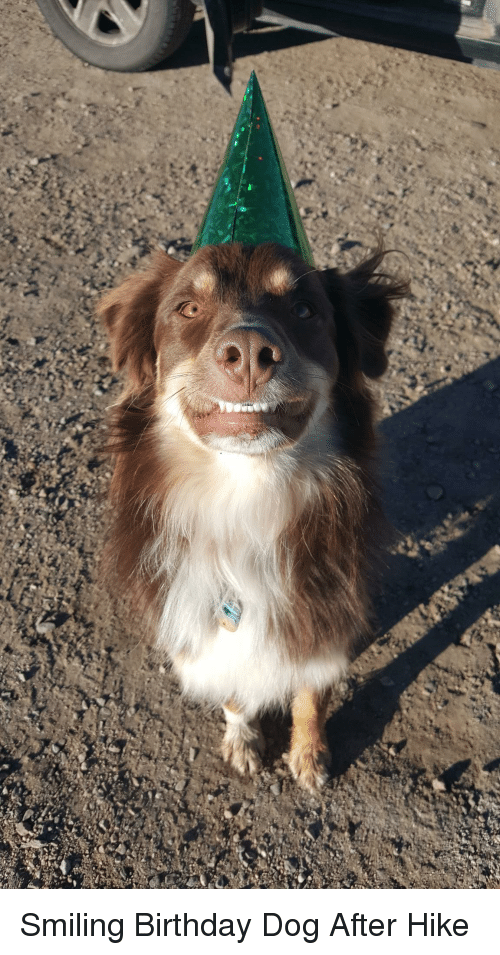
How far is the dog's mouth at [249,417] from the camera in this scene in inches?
82.8

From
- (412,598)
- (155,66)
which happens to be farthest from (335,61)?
(412,598)

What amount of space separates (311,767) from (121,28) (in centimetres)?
597

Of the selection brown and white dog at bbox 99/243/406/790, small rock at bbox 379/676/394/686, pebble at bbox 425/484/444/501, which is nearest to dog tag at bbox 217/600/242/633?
brown and white dog at bbox 99/243/406/790

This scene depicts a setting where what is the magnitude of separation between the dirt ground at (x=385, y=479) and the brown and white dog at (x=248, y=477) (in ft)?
1.96

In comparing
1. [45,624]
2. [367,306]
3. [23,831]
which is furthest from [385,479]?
[23,831]

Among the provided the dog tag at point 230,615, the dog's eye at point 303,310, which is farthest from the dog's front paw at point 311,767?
the dog's eye at point 303,310

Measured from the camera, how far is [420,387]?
4.22m

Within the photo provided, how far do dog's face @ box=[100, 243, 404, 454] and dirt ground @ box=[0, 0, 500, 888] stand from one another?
4.32 ft

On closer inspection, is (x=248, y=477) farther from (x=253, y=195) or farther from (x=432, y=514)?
(x=432, y=514)

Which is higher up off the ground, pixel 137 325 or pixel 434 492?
pixel 137 325

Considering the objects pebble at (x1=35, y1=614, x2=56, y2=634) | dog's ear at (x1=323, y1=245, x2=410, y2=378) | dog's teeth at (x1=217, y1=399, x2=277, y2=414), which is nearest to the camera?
dog's teeth at (x1=217, y1=399, x2=277, y2=414)

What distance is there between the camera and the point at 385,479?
3.86m

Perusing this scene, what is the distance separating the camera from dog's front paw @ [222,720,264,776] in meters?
3.01

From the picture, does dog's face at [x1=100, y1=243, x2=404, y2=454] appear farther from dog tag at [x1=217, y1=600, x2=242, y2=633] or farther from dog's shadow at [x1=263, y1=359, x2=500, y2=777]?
dog's shadow at [x1=263, y1=359, x2=500, y2=777]
